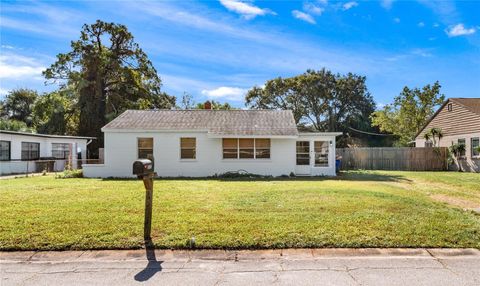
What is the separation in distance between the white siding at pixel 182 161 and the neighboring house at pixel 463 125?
42.6 feet

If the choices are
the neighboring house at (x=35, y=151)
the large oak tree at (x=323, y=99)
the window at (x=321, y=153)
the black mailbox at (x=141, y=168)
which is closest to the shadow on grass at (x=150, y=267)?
the black mailbox at (x=141, y=168)

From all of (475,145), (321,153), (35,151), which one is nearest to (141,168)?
(321,153)

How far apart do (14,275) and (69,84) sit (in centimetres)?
3425

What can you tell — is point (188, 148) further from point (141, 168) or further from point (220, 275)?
point (220, 275)

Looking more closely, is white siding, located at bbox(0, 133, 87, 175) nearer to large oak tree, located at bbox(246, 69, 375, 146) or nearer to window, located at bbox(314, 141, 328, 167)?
window, located at bbox(314, 141, 328, 167)

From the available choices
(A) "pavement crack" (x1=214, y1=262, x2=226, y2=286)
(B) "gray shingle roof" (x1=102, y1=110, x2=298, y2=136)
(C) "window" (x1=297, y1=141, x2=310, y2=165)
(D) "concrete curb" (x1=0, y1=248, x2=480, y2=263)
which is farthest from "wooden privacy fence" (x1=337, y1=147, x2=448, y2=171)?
(A) "pavement crack" (x1=214, y1=262, x2=226, y2=286)

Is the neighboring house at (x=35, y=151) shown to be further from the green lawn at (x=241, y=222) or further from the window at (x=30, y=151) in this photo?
the green lawn at (x=241, y=222)

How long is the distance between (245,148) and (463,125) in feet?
52.4

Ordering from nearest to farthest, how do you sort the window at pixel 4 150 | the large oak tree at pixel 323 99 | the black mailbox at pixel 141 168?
the black mailbox at pixel 141 168, the window at pixel 4 150, the large oak tree at pixel 323 99

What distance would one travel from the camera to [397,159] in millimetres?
25406

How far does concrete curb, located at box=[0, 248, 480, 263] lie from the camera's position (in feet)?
16.5

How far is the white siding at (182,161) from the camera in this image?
732 inches

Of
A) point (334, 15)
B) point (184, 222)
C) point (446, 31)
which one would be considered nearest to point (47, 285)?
point (184, 222)

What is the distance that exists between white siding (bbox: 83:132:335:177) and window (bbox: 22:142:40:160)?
756cm
